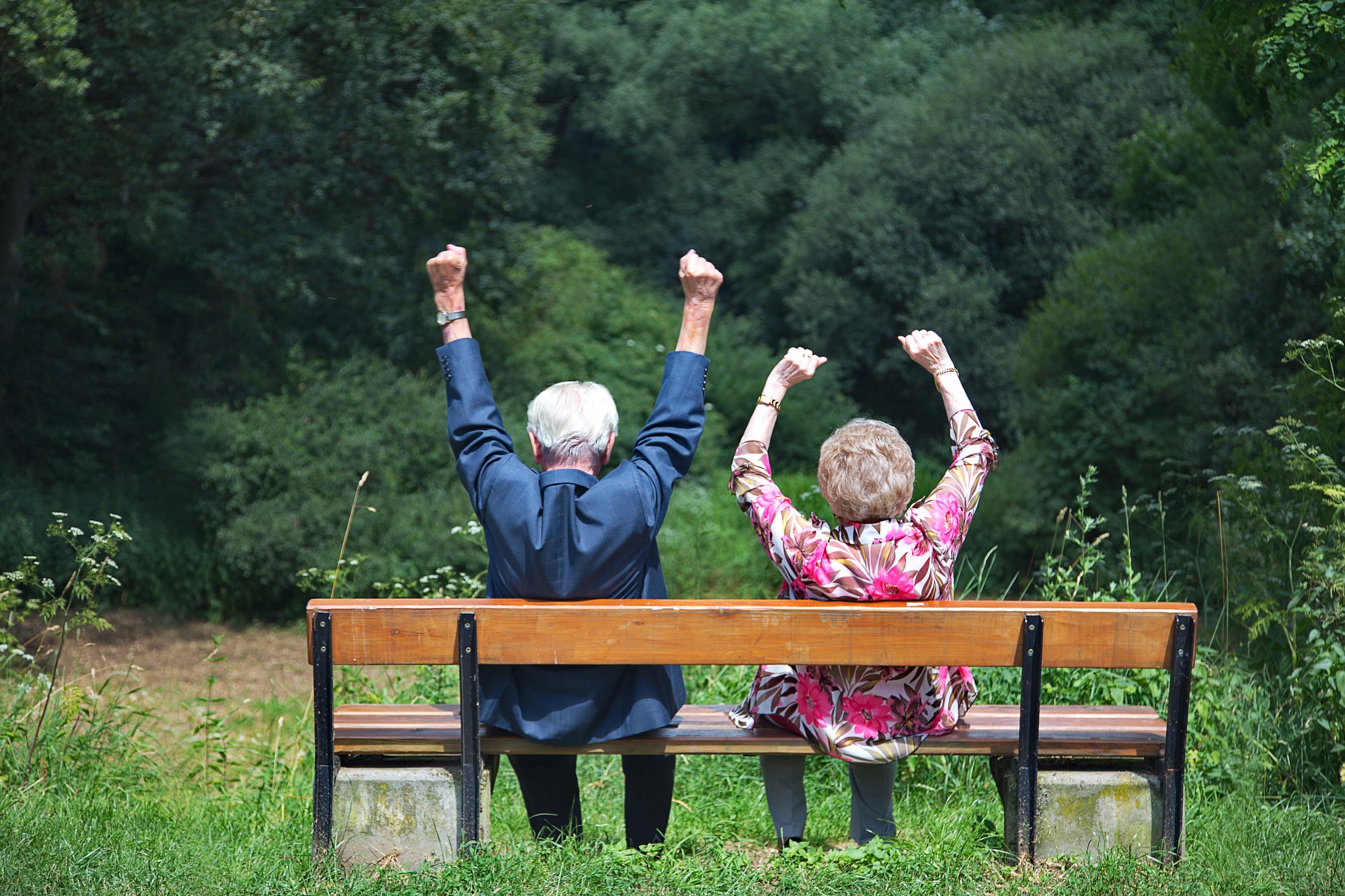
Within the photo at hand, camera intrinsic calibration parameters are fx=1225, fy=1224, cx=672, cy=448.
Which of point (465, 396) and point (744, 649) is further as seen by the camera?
point (465, 396)

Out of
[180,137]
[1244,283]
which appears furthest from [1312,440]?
[180,137]

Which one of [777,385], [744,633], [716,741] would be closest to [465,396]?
[777,385]

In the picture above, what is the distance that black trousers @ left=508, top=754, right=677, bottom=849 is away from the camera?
308 cm

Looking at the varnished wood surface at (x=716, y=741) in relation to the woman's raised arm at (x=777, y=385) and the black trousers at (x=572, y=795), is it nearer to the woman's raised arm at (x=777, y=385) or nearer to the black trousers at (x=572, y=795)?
the black trousers at (x=572, y=795)

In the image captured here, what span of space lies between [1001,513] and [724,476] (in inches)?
132

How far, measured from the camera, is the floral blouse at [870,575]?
2.80 m

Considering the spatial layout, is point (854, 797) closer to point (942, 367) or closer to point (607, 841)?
point (607, 841)

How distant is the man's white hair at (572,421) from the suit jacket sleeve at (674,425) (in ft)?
0.35

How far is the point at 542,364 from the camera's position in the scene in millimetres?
14414

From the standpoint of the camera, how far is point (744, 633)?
2.70 meters

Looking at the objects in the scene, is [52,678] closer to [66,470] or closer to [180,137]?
[180,137]

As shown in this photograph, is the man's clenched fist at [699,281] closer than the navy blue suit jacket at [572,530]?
No

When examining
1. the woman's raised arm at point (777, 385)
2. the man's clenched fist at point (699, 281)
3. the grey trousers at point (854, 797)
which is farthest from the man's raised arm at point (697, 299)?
the grey trousers at point (854, 797)

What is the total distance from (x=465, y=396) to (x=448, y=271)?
0.30 m
